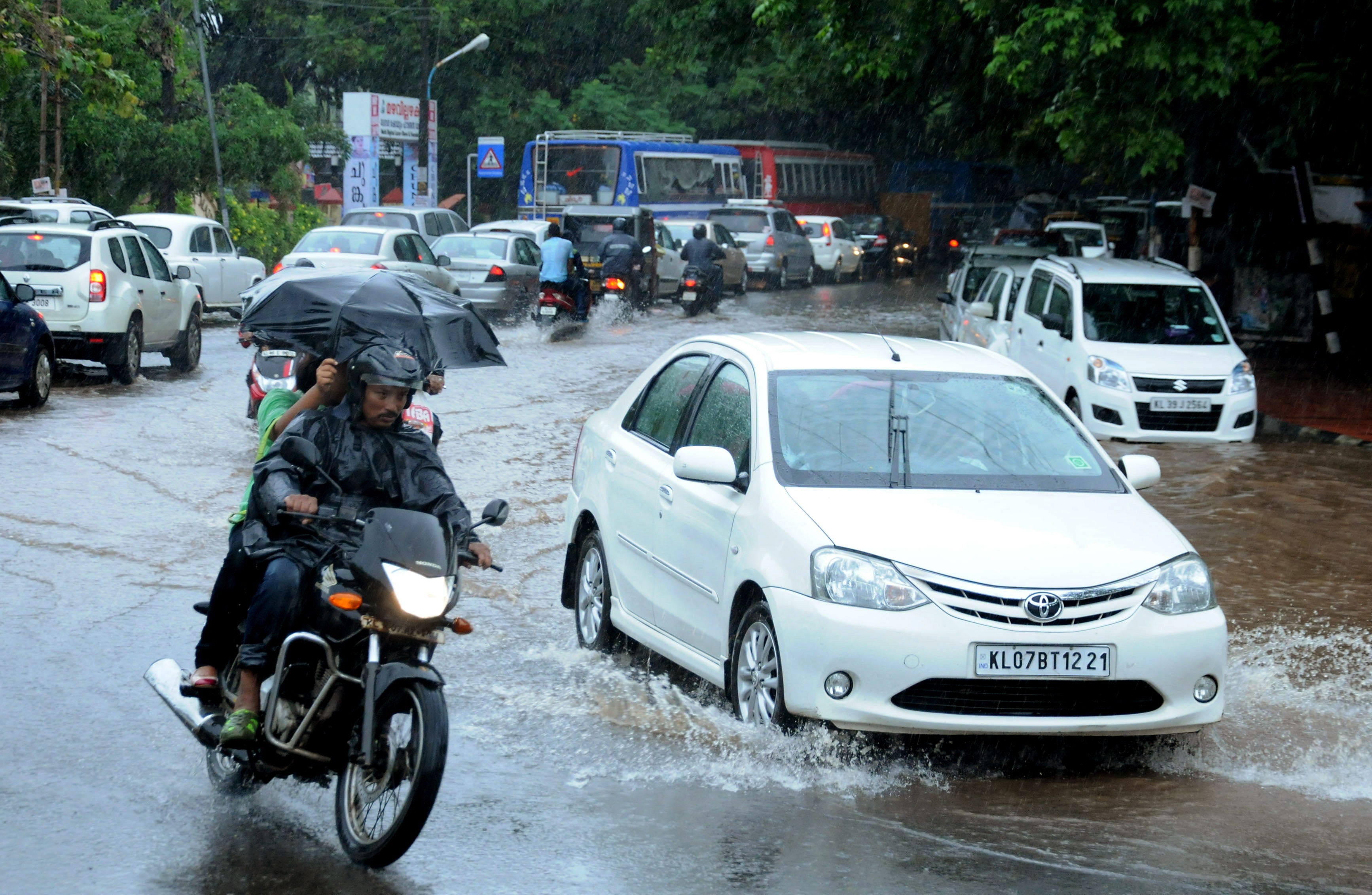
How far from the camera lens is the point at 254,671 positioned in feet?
16.9

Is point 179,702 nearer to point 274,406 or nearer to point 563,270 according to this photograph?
point 274,406

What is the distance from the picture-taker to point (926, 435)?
267 inches

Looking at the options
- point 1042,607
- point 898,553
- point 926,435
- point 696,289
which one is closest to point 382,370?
point 898,553

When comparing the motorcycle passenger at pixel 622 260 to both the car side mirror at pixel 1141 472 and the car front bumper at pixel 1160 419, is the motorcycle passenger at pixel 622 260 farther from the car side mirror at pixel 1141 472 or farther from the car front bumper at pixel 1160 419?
the car side mirror at pixel 1141 472

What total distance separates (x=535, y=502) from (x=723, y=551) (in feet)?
19.0

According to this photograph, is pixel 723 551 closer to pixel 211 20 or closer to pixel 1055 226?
pixel 1055 226

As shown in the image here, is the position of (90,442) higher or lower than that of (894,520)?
lower

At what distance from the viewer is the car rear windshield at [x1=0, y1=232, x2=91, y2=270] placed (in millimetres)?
18406

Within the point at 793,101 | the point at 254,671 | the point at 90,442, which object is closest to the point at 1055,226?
the point at 793,101

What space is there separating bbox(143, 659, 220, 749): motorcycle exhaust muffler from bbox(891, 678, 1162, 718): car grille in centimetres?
221

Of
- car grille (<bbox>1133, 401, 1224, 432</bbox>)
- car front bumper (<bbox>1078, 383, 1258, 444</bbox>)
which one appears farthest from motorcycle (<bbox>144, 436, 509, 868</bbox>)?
car grille (<bbox>1133, 401, 1224, 432</bbox>)

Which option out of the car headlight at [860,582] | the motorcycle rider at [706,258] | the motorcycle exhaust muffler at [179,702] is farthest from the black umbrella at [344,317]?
the motorcycle rider at [706,258]

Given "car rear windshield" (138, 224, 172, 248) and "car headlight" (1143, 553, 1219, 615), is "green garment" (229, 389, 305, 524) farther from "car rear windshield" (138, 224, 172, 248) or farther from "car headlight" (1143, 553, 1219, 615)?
"car rear windshield" (138, 224, 172, 248)

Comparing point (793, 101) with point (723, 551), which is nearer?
point (723, 551)
